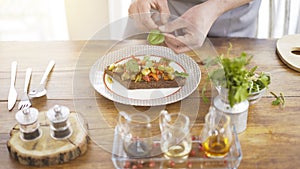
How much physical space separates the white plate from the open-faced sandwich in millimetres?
15

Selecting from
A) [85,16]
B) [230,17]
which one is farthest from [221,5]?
[85,16]

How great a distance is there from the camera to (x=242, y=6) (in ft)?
5.79

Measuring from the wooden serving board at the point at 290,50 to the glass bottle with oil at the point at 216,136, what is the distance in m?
0.48

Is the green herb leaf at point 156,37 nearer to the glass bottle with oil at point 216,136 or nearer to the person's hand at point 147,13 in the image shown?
the person's hand at point 147,13

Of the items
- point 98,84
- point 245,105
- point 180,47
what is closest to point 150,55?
point 180,47

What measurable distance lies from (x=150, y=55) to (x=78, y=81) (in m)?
0.25

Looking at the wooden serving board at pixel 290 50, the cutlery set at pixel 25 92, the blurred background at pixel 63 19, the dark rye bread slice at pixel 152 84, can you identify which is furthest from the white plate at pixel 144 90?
the blurred background at pixel 63 19

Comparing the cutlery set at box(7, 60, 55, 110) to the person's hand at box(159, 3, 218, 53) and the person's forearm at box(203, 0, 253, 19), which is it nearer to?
the person's hand at box(159, 3, 218, 53)

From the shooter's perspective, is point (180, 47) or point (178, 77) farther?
point (180, 47)

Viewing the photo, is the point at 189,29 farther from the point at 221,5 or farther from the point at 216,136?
the point at 216,136

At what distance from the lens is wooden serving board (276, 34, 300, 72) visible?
1.47 metres

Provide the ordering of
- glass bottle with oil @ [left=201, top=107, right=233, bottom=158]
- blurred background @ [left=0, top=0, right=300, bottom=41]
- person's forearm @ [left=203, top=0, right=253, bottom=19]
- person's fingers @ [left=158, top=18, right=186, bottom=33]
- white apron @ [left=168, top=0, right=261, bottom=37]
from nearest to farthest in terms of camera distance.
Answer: glass bottle with oil @ [left=201, top=107, right=233, bottom=158] < person's fingers @ [left=158, top=18, right=186, bottom=33] < person's forearm @ [left=203, top=0, right=253, bottom=19] < white apron @ [left=168, top=0, right=261, bottom=37] < blurred background @ [left=0, top=0, right=300, bottom=41]

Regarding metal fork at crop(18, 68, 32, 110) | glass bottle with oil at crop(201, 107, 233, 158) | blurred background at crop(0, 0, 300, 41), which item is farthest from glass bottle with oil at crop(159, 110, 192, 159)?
blurred background at crop(0, 0, 300, 41)

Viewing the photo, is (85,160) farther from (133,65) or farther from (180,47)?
(180,47)
